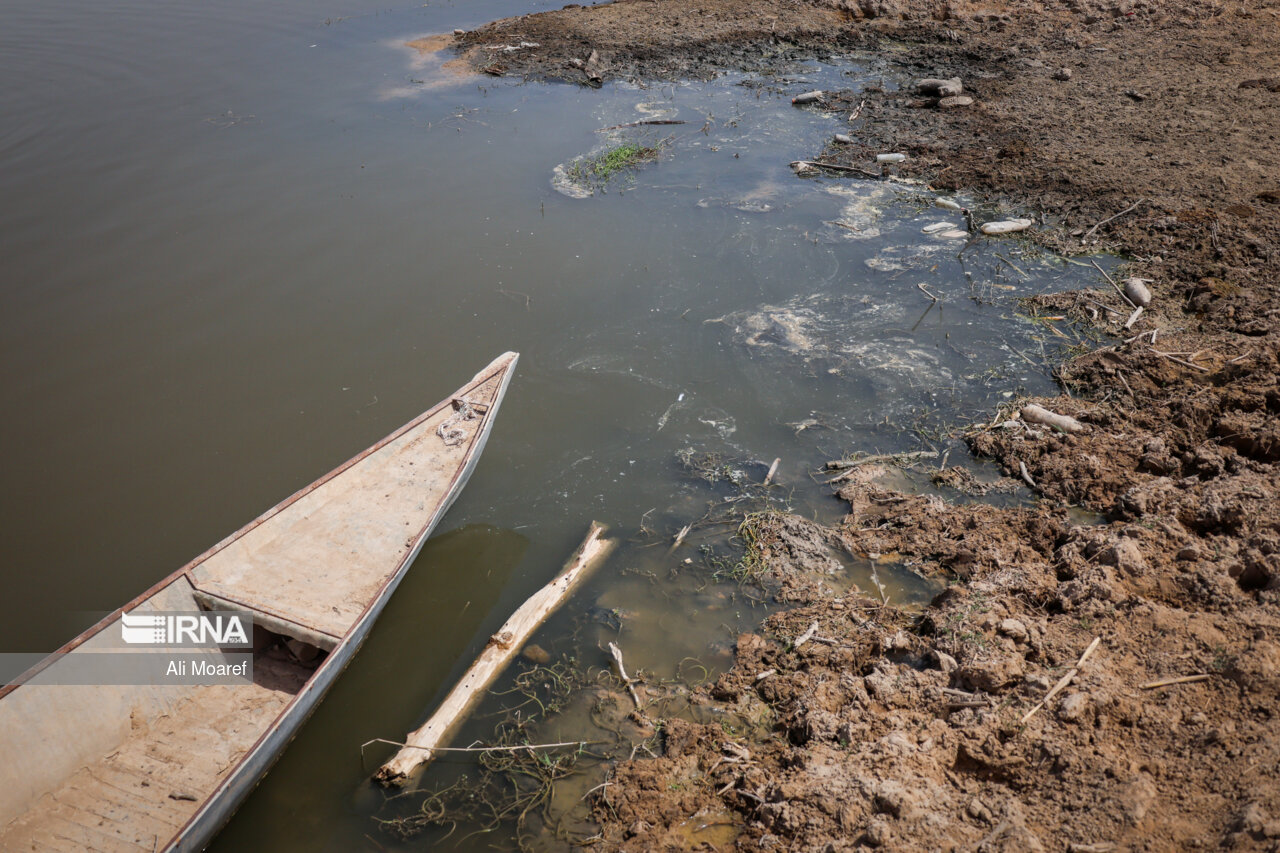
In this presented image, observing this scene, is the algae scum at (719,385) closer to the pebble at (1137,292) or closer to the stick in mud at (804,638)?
the stick in mud at (804,638)

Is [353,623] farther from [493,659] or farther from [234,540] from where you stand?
[234,540]

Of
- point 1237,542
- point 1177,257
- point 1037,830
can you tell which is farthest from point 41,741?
point 1177,257

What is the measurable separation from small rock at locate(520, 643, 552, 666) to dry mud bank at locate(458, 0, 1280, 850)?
44.8 inches

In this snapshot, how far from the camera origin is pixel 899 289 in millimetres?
9828

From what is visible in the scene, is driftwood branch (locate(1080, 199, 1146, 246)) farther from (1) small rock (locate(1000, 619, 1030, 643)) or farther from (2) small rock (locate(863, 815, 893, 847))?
(2) small rock (locate(863, 815, 893, 847))

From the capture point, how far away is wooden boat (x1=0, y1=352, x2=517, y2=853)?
4.59m

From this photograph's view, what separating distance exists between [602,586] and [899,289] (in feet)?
19.8

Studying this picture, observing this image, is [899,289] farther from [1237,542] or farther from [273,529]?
[273,529]

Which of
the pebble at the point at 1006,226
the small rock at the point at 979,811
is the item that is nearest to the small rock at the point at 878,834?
the small rock at the point at 979,811

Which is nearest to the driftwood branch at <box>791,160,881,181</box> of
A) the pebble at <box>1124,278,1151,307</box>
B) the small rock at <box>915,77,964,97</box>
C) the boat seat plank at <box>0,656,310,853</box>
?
the small rock at <box>915,77,964,97</box>

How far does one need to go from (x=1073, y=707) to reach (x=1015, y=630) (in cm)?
74

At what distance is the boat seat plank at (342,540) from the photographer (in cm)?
560

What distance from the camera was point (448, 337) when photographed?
351 inches

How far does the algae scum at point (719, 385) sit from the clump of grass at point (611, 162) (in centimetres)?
5
